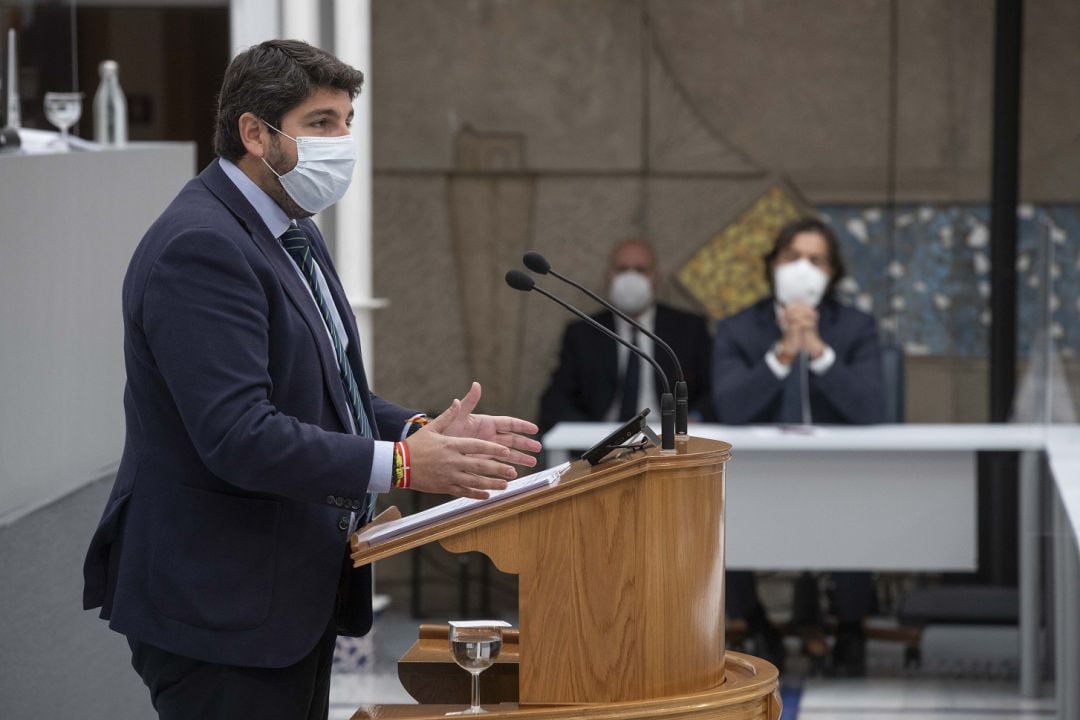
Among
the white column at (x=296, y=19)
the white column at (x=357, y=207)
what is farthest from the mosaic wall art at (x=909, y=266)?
the white column at (x=296, y=19)

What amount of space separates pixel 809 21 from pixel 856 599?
2363mm

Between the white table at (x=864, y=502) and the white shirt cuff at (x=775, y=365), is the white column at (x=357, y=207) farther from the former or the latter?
the white shirt cuff at (x=775, y=365)

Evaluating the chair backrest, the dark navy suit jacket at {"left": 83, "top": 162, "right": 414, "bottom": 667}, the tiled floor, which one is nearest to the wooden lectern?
the dark navy suit jacket at {"left": 83, "top": 162, "right": 414, "bottom": 667}

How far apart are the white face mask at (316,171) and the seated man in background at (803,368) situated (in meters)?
3.21

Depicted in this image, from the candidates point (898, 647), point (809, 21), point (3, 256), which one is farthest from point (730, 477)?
point (3, 256)

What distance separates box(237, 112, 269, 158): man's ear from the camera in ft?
6.97

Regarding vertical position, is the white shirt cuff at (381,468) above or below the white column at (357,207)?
below

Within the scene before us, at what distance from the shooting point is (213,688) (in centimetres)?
205

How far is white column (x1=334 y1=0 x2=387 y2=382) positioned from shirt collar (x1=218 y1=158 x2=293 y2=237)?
3.15 m

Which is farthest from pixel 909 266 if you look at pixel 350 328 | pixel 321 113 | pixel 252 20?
pixel 321 113

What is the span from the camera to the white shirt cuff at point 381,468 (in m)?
1.99

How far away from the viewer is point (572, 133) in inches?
258

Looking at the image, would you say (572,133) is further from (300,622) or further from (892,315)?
(300,622)

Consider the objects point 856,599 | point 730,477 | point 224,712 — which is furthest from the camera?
point 856,599
